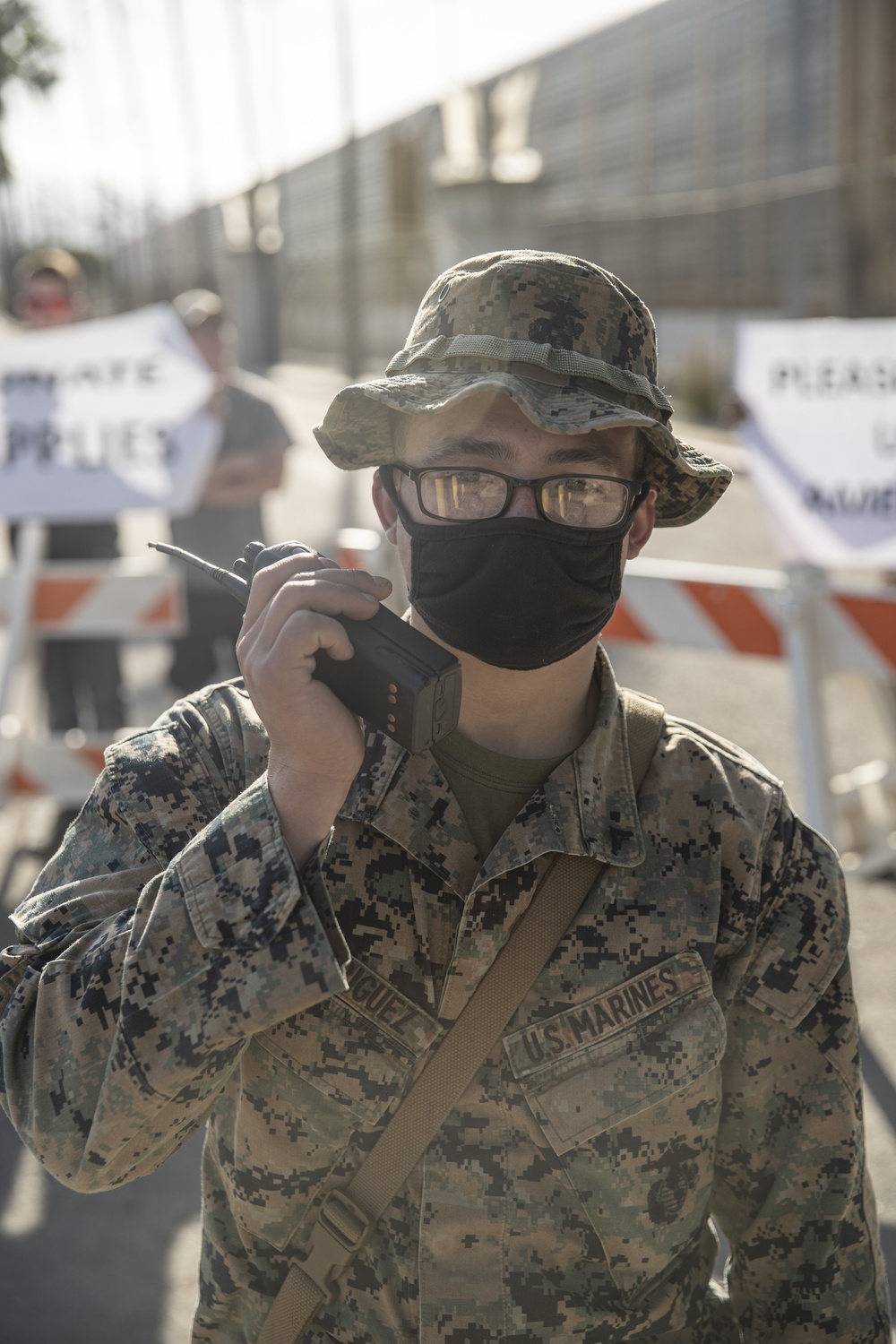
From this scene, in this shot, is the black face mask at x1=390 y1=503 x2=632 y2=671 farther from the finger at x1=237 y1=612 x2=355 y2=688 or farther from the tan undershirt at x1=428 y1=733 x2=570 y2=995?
the finger at x1=237 y1=612 x2=355 y2=688

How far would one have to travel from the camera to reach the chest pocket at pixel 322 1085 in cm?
149

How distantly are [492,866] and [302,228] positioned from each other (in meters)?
47.4

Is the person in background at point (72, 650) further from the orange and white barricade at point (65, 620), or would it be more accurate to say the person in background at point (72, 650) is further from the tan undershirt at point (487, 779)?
the tan undershirt at point (487, 779)

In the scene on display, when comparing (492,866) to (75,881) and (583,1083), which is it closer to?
(583,1083)

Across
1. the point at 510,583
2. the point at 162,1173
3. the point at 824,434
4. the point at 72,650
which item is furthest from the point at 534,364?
the point at 72,650

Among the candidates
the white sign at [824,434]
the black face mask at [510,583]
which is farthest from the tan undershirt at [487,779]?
the white sign at [824,434]

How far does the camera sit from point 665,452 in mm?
1661

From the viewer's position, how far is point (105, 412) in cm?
534

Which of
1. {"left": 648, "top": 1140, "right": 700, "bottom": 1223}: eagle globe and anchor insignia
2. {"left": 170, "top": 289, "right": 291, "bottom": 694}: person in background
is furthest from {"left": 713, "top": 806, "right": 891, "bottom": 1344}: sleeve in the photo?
{"left": 170, "top": 289, "right": 291, "bottom": 694}: person in background

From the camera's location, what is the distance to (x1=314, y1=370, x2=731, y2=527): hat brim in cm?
152

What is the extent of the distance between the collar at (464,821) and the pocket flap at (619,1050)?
6.2 inches

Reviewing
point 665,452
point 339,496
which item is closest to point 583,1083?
point 665,452

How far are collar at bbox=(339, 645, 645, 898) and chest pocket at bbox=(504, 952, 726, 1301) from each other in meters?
0.17

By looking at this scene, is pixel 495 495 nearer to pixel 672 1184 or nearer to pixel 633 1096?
pixel 633 1096
